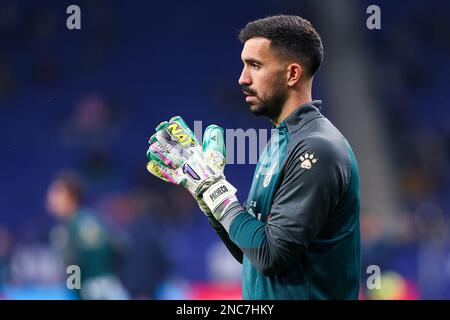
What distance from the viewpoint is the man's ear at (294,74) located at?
213 cm

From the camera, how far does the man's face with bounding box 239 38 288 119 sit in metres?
2.12

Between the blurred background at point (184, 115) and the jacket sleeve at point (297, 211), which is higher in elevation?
the blurred background at point (184, 115)

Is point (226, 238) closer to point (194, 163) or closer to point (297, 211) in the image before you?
point (194, 163)

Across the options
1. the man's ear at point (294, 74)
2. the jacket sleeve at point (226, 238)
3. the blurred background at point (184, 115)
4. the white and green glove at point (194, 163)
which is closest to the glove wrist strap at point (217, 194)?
the white and green glove at point (194, 163)

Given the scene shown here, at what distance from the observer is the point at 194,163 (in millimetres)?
2135

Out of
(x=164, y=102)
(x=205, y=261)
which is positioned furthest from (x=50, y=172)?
(x=205, y=261)

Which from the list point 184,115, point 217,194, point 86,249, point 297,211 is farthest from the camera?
point 184,115

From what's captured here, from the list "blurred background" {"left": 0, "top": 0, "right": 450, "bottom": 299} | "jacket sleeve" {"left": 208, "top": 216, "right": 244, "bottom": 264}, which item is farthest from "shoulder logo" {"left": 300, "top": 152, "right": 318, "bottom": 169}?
"blurred background" {"left": 0, "top": 0, "right": 450, "bottom": 299}

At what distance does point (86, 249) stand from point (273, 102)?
10.8 feet

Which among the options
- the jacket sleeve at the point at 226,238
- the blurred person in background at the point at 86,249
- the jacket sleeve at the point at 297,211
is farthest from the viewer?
the blurred person in background at the point at 86,249

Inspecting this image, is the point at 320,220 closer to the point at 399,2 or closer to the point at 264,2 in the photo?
the point at 264,2

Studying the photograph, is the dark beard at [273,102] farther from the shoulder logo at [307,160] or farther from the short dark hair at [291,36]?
the shoulder logo at [307,160]

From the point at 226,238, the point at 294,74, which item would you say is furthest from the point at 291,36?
the point at 226,238

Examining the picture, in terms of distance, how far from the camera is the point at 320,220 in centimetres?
195
